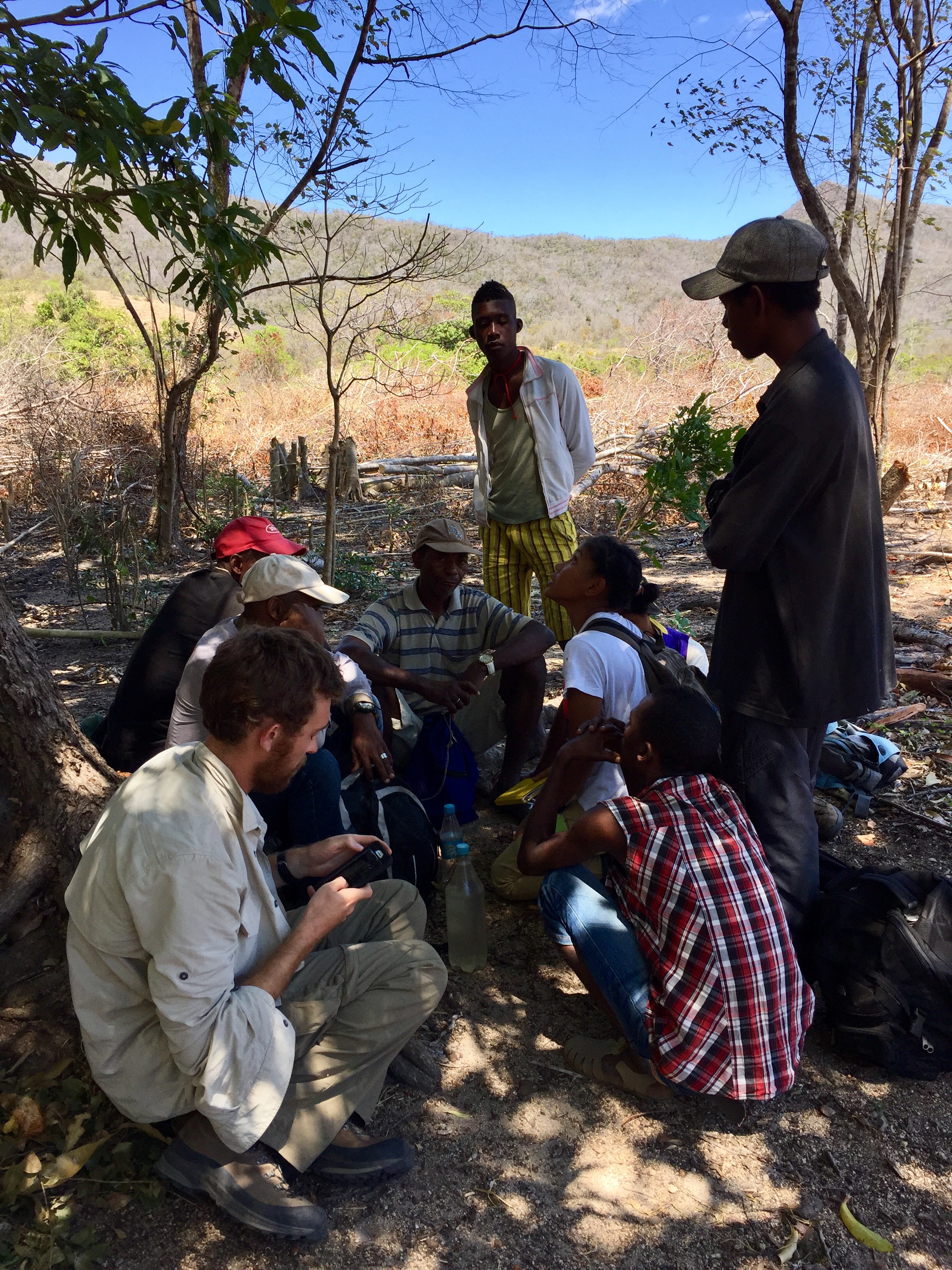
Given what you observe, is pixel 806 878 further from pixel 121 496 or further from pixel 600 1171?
pixel 121 496

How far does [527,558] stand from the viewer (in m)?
4.46

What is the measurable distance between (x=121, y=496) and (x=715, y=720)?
700 cm

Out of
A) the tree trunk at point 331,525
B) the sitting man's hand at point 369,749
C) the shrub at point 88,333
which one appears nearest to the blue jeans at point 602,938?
the sitting man's hand at point 369,749

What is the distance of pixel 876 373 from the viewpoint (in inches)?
357

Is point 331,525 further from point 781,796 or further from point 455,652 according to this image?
point 781,796

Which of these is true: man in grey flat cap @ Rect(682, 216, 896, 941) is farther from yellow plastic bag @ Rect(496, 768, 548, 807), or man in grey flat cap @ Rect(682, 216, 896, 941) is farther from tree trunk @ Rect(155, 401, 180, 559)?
tree trunk @ Rect(155, 401, 180, 559)

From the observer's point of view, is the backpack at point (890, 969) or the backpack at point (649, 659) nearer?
the backpack at point (890, 969)

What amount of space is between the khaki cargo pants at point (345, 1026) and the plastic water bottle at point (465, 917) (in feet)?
2.24

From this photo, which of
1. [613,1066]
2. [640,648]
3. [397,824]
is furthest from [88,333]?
[613,1066]

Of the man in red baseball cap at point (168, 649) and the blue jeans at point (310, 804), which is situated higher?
the man in red baseball cap at point (168, 649)

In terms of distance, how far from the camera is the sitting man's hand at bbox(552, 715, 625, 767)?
2.46 metres

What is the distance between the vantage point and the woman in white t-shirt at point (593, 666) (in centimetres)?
279

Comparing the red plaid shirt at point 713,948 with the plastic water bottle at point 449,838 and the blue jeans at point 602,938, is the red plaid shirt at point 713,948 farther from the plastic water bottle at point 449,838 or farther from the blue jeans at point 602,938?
the plastic water bottle at point 449,838

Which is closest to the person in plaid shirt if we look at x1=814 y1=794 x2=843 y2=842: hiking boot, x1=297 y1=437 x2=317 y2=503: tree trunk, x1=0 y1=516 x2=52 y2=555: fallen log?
x1=814 y1=794 x2=843 y2=842: hiking boot
